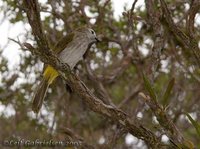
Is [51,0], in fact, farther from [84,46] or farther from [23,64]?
[23,64]

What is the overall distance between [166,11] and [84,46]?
2222 millimetres

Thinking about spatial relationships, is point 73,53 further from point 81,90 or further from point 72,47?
point 81,90

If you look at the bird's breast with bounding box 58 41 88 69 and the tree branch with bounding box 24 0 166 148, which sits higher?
the bird's breast with bounding box 58 41 88 69

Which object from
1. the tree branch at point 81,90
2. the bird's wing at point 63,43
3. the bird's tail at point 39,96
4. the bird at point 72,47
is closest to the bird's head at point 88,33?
the bird at point 72,47

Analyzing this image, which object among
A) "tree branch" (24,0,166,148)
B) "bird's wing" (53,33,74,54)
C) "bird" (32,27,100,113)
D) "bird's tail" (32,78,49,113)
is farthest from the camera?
"bird's wing" (53,33,74,54)

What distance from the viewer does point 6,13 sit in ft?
17.1

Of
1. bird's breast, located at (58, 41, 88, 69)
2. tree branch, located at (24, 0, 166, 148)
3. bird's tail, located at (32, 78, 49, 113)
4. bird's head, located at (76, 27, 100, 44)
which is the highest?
bird's head, located at (76, 27, 100, 44)

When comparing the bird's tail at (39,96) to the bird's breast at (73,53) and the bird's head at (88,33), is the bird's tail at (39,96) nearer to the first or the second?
the bird's breast at (73,53)

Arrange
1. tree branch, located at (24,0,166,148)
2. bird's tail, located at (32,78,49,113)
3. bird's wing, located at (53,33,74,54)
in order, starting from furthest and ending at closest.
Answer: bird's wing, located at (53,33,74,54) → bird's tail, located at (32,78,49,113) → tree branch, located at (24,0,166,148)

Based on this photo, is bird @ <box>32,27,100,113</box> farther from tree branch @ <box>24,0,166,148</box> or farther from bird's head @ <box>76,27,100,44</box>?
tree branch @ <box>24,0,166,148</box>

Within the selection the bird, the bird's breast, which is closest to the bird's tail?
the bird

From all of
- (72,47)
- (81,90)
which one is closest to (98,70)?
(72,47)

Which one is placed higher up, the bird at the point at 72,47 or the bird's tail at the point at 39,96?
the bird at the point at 72,47

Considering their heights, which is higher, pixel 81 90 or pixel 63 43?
pixel 63 43
